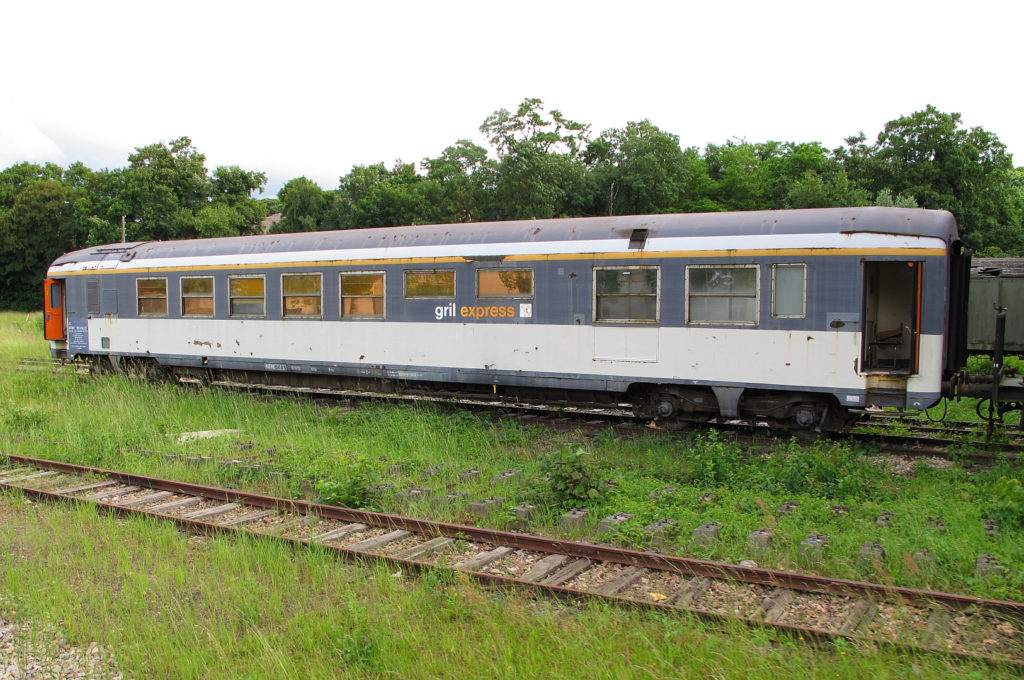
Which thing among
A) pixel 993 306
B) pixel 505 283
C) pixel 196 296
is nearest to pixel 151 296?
pixel 196 296

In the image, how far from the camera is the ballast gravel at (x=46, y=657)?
14.0ft

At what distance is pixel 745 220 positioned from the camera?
9.66 m

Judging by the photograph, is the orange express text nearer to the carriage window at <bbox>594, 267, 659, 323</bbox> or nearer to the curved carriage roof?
the curved carriage roof

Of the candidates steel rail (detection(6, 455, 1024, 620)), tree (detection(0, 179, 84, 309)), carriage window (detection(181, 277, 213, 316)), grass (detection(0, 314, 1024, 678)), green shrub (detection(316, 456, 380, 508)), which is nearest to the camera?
grass (detection(0, 314, 1024, 678))

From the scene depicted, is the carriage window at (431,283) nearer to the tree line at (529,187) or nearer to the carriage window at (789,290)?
the carriage window at (789,290)

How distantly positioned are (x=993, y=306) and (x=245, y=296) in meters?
14.2

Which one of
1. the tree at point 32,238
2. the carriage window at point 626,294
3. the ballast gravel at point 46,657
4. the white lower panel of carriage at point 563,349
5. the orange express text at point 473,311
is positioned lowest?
the ballast gravel at point 46,657

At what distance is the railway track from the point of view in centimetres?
451

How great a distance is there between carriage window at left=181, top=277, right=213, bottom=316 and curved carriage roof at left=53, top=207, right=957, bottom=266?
53cm

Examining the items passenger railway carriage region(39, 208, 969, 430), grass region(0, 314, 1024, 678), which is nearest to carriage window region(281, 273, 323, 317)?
passenger railway carriage region(39, 208, 969, 430)

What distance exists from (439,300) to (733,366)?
15.0 feet

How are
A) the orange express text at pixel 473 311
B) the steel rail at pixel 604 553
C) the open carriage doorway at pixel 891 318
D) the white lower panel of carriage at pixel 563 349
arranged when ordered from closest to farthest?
1. the steel rail at pixel 604 553
2. the open carriage doorway at pixel 891 318
3. the white lower panel of carriage at pixel 563 349
4. the orange express text at pixel 473 311

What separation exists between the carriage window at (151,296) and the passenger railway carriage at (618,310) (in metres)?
0.68

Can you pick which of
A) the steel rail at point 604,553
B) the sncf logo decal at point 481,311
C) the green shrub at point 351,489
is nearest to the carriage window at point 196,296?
the sncf logo decal at point 481,311
